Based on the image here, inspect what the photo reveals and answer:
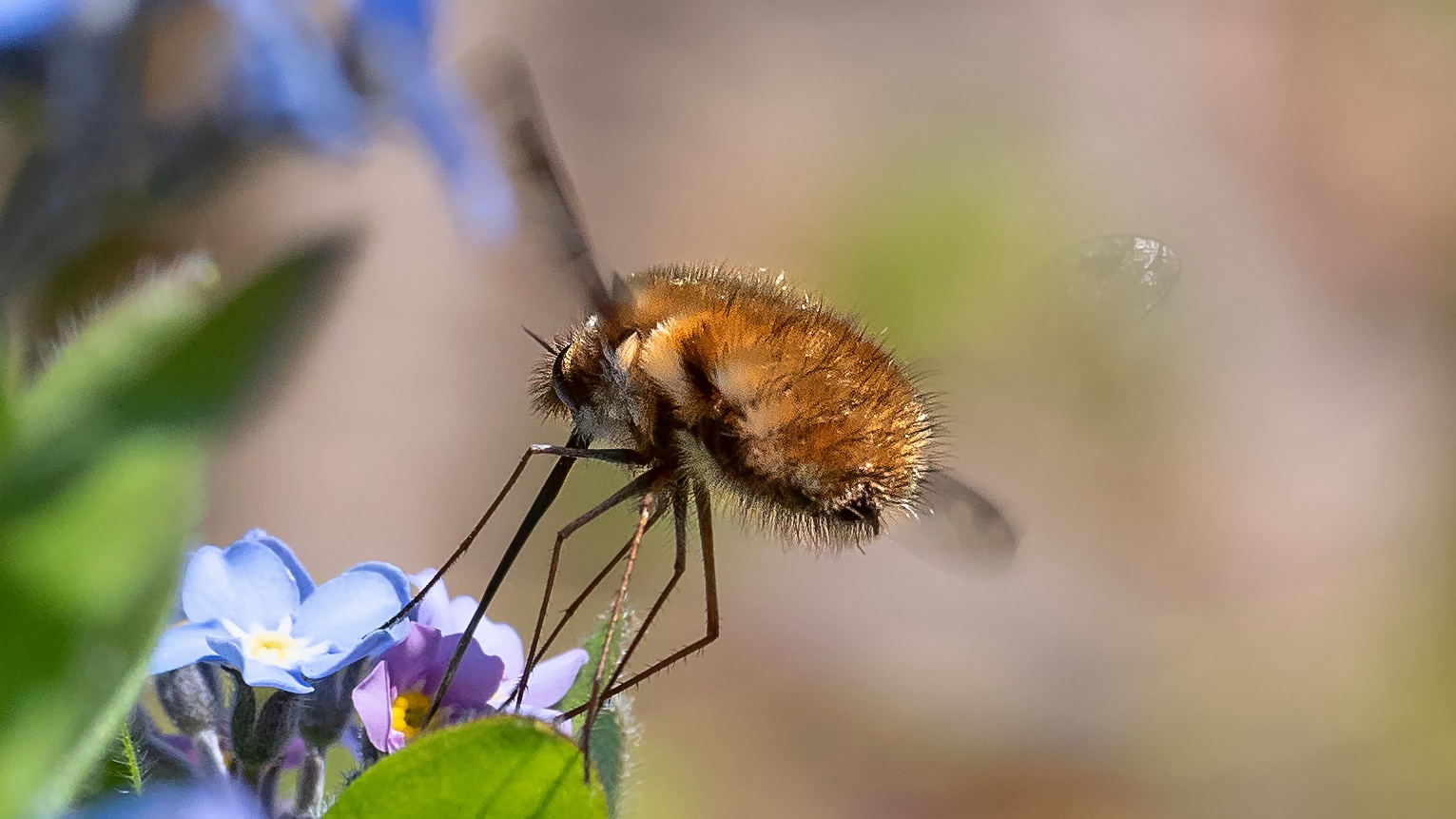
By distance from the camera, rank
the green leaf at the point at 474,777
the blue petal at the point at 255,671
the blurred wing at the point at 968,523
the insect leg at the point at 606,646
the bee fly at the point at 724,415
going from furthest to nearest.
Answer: the blurred wing at the point at 968,523
the bee fly at the point at 724,415
the insect leg at the point at 606,646
the blue petal at the point at 255,671
the green leaf at the point at 474,777

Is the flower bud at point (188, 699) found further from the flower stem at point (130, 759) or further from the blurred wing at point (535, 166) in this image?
the blurred wing at point (535, 166)

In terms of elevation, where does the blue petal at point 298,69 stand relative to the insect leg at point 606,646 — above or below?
above

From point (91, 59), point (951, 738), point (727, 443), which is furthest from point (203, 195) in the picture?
point (951, 738)

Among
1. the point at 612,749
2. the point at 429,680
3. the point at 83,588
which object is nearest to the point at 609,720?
the point at 612,749

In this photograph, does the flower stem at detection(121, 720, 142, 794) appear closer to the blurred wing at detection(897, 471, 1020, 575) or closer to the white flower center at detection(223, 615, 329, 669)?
the white flower center at detection(223, 615, 329, 669)

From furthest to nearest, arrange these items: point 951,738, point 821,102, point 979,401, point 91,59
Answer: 1. point 821,102
2. point 979,401
3. point 951,738
4. point 91,59

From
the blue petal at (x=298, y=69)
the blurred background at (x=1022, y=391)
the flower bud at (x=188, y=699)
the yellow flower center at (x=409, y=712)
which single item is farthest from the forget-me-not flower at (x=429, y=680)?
the blurred background at (x=1022, y=391)

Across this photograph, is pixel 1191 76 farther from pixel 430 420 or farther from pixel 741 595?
pixel 430 420

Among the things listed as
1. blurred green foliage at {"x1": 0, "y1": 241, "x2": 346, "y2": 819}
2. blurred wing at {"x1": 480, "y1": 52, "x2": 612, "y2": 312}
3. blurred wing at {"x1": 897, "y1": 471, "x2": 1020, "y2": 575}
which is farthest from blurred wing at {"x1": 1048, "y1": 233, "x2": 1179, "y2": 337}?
blurred green foliage at {"x1": 0, "y1": 241, "x2": 346, "y2": 819}
